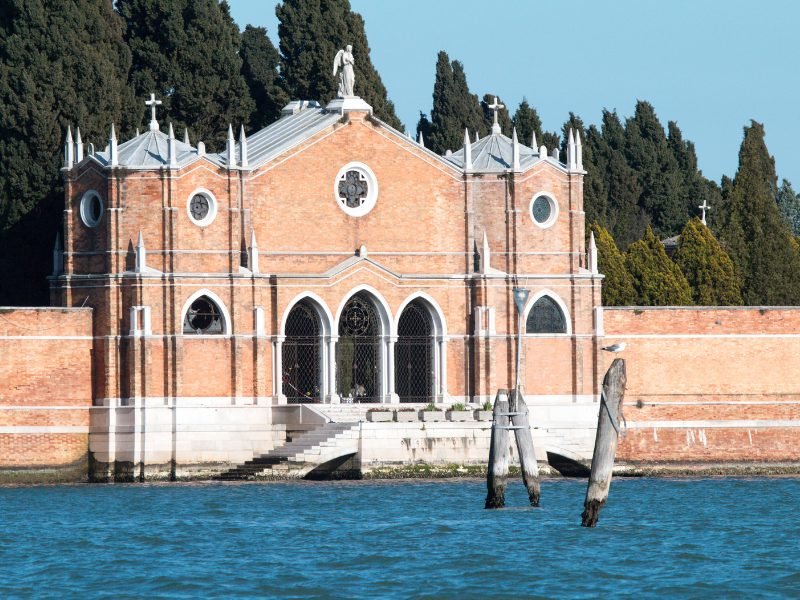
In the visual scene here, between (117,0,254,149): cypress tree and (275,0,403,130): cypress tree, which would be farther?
(275,0,403,130): cypress tree

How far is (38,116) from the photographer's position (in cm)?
5816

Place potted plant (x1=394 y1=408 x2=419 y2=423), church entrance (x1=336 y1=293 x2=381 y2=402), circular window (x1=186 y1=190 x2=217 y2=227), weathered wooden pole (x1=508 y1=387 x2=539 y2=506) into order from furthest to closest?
church entrance (x1=336 y1=293 x2=381 y2=402)
circular window (x1=186 y1=190 x2=217 y2=227)
potted plant (x1=394 y1=408 x2=419 y2=423)
weathered wooden pole (x1=508 y1=387 x2=539 y2=506)

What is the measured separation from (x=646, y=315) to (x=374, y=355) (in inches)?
254

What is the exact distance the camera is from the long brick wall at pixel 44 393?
1994 inches

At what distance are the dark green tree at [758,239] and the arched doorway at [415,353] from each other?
10921 mm

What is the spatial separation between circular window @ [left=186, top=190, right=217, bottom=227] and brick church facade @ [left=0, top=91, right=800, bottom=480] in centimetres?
4

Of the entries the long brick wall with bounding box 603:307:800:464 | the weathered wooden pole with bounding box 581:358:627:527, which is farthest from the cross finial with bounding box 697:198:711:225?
the weathered wooden pole with bounding box 581:358:627:527

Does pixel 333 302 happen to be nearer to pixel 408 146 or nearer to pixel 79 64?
pixel 408 146

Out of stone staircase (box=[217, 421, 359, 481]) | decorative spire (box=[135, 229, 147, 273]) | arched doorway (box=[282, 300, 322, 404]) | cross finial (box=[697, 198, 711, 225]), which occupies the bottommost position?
stone staircase (box=[217, 421, 359, 481])

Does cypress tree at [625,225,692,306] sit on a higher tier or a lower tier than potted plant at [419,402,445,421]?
higher

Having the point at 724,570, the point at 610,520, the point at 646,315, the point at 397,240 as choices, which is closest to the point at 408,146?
the point at 397,240

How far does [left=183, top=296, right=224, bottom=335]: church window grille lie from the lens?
52031 mm

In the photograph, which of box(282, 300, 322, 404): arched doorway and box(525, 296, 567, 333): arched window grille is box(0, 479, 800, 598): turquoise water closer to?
box(282, 300, 322, 404): arched doorway

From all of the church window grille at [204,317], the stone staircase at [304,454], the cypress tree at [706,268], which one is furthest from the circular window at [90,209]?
the cypress tree at [706,268]
